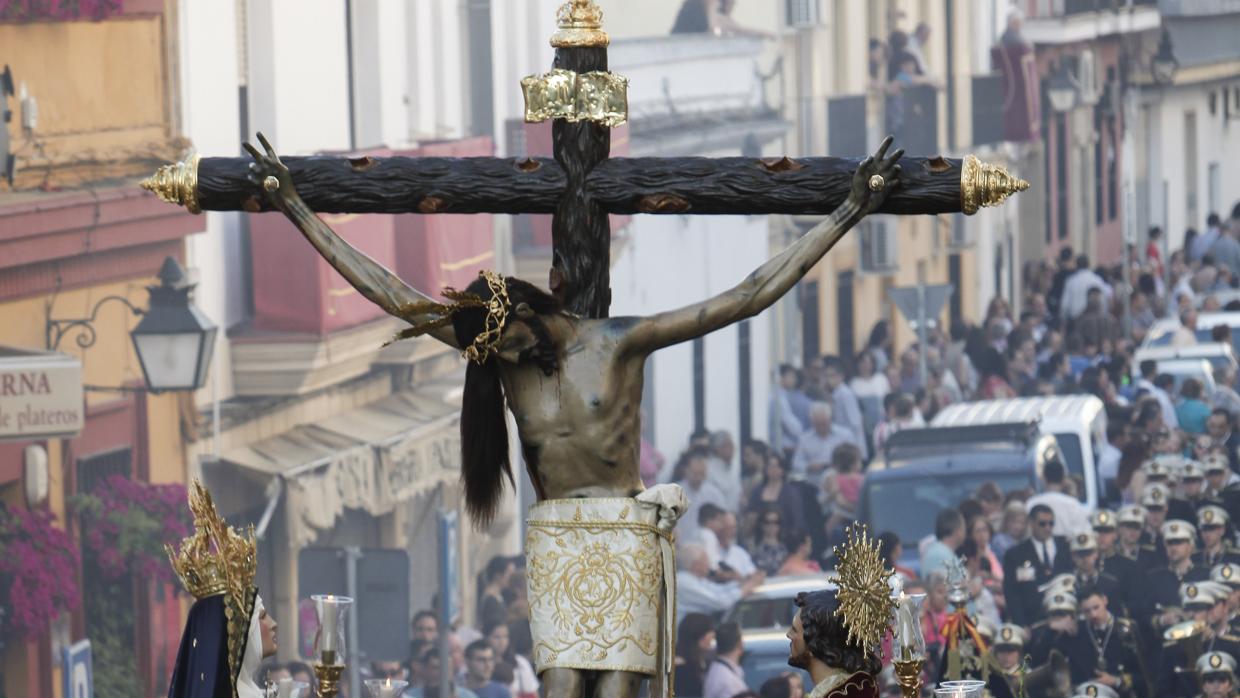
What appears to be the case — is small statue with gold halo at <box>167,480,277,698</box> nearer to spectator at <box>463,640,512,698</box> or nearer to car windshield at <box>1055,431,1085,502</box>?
spectator at <box>463,640,512,698</box>

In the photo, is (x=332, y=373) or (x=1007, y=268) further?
(x=1007, y=268)

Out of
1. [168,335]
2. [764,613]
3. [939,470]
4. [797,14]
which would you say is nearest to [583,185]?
[764,613]

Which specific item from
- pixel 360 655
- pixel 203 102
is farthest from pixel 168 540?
pixel 203 102

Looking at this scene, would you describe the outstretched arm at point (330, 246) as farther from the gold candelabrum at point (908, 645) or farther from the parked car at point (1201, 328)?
the parked car at point (1201, 328)

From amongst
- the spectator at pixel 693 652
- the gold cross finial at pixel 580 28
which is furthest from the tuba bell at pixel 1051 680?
the gold cross finial at pixel 580 28

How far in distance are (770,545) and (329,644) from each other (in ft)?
43.1

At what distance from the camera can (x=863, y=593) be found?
32.1 ft

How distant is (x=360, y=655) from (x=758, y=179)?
36.7ft

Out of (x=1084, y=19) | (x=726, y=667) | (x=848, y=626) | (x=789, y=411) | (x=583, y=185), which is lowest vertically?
(x=726, y=667)

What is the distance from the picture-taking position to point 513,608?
22.0m

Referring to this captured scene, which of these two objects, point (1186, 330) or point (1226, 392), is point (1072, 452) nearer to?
point (1226, 392)

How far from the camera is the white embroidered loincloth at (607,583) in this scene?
9586 mm

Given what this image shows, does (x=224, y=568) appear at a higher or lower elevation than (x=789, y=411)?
higher

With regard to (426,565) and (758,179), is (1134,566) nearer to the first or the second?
(426,565)
